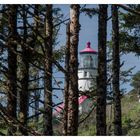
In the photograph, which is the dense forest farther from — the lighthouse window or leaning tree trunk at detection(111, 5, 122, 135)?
the lighthouse window

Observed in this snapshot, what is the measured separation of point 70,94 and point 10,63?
125 centimetres

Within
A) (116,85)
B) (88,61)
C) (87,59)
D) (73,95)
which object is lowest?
(73,95)

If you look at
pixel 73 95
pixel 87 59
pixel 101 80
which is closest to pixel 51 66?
pixel 101 80

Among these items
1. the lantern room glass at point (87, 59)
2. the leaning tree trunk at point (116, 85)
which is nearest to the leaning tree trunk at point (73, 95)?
the leaning tree trunk at point (116, 85)

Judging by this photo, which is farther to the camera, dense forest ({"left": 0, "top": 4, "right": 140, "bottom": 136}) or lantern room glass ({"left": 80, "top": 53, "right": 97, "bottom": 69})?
lantern room glass ({"left": 80, "top": 53, "right": 97, "bottom": 69})

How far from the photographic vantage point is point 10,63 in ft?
27.7

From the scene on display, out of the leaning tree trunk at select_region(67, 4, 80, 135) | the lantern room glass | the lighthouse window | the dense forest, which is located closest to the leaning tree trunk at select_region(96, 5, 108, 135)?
the dense forest

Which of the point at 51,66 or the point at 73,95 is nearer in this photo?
the point at 73,95

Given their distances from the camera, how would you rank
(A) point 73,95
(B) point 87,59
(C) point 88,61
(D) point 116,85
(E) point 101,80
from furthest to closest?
(C) point 88,61
(B) point 87,59
(D) point 116,85
(E) point 101,80
(A) point 73,95

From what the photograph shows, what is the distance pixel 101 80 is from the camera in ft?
40.1

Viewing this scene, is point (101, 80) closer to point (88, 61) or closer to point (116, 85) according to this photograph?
point (116, 85)

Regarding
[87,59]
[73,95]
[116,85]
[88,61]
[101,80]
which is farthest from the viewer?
[88,61]

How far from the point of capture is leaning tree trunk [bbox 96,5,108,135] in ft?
39.8

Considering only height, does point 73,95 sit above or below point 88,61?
below
